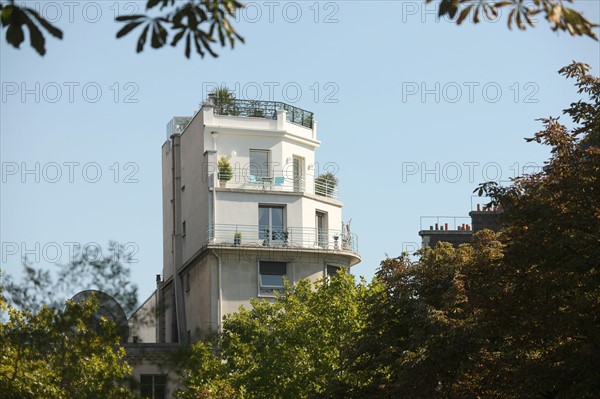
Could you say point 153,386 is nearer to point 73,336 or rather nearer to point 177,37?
point 73,336

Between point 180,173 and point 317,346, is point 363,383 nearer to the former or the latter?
point 317,346

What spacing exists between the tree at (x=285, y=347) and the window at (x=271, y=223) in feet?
33.2

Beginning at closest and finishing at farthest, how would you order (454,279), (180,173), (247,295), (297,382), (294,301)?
(454,279)
(297,382)
(294,301)
(247,295)
(180,173)

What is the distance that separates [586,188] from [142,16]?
18877 millimetres

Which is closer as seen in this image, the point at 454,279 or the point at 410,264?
the point at 454,279

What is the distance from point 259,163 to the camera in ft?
234

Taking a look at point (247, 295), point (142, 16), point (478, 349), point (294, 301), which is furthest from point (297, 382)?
point (142, 16)

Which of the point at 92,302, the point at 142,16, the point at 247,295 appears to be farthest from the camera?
the point at 247,295

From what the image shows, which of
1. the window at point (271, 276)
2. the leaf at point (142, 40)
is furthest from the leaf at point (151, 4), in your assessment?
the window at point (271, 276)

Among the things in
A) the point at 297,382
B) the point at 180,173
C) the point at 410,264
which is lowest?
the point at 297,382

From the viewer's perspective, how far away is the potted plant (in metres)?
Result: 69.3

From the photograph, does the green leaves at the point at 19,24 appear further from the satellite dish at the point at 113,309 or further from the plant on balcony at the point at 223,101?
the plant on balcony at the point at 223,101

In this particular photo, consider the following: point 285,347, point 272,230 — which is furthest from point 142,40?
point 272,230

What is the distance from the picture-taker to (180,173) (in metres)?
74.7
